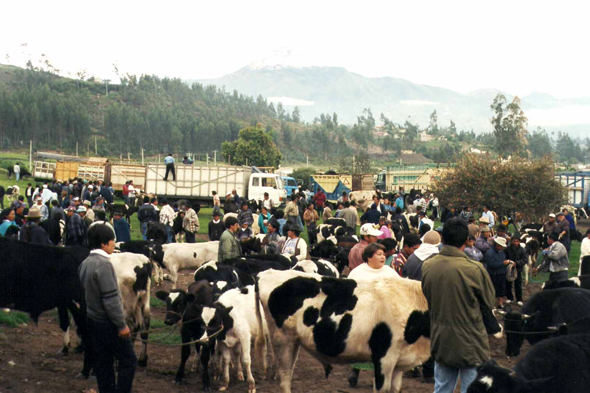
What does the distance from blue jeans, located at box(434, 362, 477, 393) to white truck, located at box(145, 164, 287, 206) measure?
98.9 ft

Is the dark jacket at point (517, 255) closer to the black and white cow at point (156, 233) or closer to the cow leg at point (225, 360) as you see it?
the cow leg at point (225, 360)

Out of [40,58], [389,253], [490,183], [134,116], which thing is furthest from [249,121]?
[389,253]

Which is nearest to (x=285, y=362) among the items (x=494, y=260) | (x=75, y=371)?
(x=75, y=371)

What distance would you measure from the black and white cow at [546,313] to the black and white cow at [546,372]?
314 cm

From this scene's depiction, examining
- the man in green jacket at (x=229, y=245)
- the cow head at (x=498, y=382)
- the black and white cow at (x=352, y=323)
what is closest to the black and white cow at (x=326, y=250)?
the man in green jacket at (x=229, y=245)

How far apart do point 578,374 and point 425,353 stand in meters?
1.85

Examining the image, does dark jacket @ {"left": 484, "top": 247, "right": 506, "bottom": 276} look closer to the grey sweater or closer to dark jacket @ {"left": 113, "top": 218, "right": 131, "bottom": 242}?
dark jacket @ {"left": 113, "top": 218, "right": 131, "bottom": 242}

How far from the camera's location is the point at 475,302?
5.36 metres

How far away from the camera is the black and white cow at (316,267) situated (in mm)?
11055

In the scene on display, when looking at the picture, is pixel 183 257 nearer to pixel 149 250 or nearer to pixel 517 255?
pixel 149 250

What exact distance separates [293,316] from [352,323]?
2.26 feet

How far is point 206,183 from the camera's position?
35.7 metres

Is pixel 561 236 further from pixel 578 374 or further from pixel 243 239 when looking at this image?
pixel 578 374

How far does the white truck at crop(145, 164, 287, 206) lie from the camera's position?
3572 centimetres
